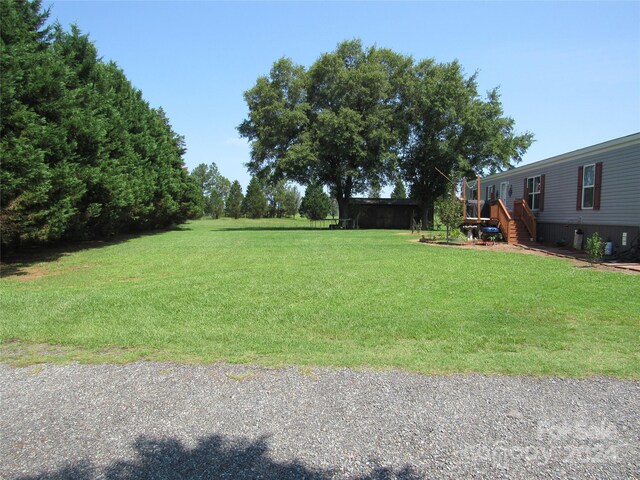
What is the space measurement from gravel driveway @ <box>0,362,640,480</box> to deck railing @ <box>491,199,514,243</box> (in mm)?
14808

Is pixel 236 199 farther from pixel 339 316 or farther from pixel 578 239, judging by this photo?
pixel 339 316

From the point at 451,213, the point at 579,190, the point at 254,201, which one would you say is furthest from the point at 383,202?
the point at 254,201

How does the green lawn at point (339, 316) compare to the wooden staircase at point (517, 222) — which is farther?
the wooden staircase at point (517, 222)

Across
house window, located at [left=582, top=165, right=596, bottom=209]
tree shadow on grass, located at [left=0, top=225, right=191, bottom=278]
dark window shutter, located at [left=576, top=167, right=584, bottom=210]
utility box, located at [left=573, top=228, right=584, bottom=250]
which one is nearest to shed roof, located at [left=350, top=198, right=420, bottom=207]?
dark window shutter, located at [left=576, top=167, right=584, bottom=210]

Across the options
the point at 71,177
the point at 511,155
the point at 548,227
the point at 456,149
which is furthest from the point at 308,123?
the point at 71,177

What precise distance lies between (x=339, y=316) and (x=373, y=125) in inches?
1158

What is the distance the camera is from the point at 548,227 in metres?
17.3

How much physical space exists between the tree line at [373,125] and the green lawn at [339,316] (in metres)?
23.4

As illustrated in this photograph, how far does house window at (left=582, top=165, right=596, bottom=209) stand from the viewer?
14.6 meters

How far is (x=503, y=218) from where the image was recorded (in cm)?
1795

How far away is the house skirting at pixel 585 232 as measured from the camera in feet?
41.7

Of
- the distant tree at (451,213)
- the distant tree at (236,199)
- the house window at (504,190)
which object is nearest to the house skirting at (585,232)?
the distant tree at (451,213)

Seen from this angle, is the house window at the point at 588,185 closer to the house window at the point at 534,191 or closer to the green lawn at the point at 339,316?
the house window at the point at 534,191

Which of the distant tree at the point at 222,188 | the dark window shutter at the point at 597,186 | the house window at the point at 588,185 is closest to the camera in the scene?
the dark window shutter at the point at 597,186
